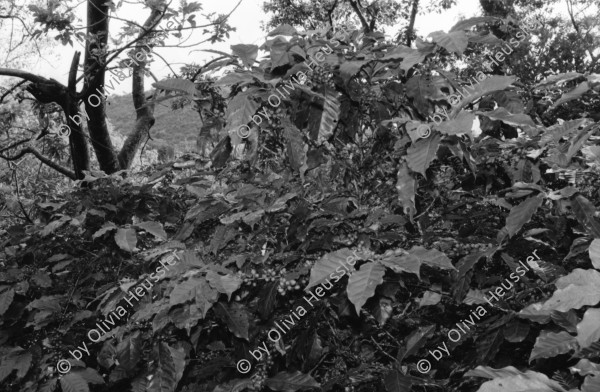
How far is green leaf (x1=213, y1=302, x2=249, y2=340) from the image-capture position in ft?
4.40

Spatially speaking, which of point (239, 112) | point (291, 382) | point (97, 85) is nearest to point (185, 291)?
point (291, 382)

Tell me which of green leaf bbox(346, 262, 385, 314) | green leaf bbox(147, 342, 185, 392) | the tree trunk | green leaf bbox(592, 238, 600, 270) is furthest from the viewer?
the tree trunk

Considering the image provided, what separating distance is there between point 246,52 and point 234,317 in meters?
0.81

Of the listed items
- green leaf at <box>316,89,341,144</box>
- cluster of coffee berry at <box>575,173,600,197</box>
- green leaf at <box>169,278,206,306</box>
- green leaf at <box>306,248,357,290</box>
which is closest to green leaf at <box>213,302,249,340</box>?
green leaf at <box>169,278,206,306</box>

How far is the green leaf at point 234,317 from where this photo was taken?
1342 millimetres

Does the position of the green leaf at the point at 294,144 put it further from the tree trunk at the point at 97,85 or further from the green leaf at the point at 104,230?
the tree trunk at the point at 97,85

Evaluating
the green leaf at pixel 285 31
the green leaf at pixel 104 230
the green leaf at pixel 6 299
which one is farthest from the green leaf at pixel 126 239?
the green leaf at pixel 285 31

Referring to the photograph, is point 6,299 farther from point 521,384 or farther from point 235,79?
point 521,384

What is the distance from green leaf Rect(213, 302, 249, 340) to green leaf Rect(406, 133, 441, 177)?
65 cm

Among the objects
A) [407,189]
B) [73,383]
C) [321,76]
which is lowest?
[73,383]

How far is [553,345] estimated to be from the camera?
932 millimetres

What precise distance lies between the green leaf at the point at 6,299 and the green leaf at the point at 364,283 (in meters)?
1.55

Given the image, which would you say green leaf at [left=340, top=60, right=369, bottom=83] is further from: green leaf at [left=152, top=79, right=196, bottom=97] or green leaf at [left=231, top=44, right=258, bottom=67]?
green leaf at [left=152, top=79, right=196, bottom=97]

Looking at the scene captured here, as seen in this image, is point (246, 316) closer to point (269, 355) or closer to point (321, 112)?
point (269, 355)
